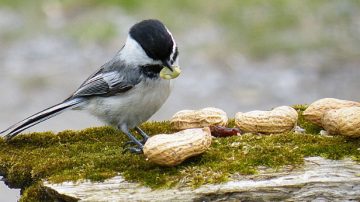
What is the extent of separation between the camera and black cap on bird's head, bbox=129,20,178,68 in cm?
383

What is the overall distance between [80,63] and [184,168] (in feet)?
20.9

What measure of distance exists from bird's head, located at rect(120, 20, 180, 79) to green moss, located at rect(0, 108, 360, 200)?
48 centimetres

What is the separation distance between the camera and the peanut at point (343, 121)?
3537mm

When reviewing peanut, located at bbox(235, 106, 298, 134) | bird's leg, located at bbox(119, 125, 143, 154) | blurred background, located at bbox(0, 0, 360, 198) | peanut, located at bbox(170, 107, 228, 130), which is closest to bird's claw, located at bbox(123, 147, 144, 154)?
bird's leg, located at bbox(119, 125, 143, 154)

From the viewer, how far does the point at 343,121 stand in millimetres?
3578

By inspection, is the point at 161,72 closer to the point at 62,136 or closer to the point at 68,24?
the point at 62,136

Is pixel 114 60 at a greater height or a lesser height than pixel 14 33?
lesser

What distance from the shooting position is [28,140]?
413 centimetres

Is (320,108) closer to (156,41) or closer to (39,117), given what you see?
(156,41)

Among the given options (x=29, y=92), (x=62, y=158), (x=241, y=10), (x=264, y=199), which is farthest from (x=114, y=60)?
(x=241, y=10)

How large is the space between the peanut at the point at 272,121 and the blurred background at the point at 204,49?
412cm

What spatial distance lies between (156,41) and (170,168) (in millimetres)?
766

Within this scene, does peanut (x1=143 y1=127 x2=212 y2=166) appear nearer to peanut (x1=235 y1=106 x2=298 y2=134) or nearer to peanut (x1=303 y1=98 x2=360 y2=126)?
peanut (x1=235 y1=106 x2=298 y2=134)

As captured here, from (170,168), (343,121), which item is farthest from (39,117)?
(343,121)
